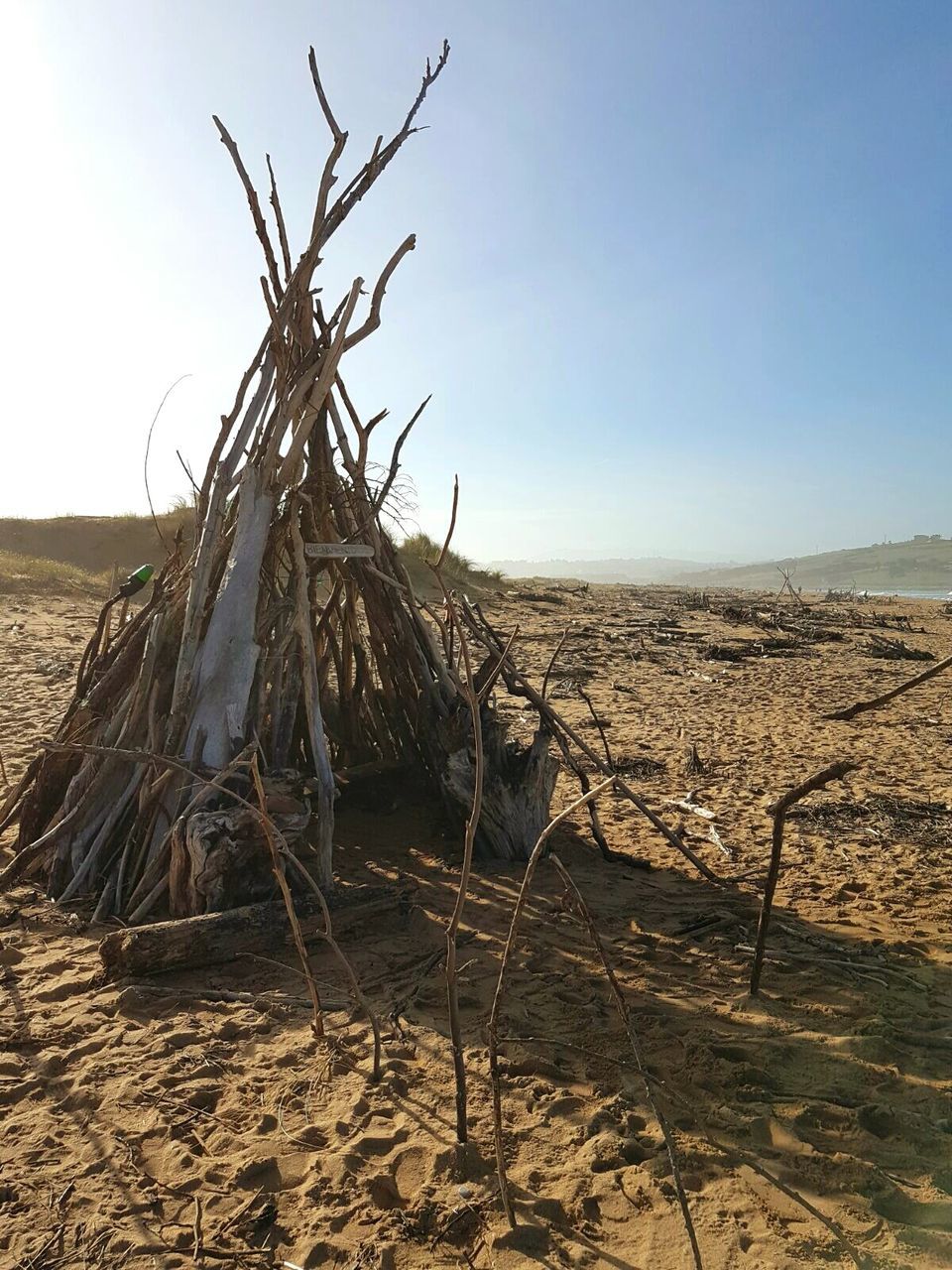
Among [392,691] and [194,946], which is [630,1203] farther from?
[392,691]

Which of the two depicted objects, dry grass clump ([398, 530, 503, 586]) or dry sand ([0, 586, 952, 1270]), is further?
dry grass clump ([398, 530, 503, 586])

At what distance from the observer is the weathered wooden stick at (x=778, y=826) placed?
6.91 feet

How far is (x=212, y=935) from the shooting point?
2.98 metres

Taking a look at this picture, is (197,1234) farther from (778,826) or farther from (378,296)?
(378,296)

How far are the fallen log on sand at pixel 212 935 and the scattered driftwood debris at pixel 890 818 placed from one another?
2.87 meters

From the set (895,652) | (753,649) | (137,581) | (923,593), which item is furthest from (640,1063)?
(923,593)

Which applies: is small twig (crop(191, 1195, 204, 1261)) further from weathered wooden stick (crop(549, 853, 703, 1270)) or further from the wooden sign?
the wooden sign

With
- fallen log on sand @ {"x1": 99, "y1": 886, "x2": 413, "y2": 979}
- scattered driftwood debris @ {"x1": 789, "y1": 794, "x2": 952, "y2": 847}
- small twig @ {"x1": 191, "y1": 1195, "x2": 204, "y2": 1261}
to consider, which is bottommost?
small twig @ {"x1": 191, "y1": 1195, "x2": 204, "y2": 1261}

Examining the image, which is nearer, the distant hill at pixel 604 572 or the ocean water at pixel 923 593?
the ocean water at pixel 923 593

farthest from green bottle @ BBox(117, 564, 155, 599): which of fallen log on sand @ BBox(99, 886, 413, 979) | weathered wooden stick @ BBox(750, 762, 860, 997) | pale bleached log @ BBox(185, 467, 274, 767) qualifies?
weathered wooden stick @ BBox(750, 762, 860, 997)

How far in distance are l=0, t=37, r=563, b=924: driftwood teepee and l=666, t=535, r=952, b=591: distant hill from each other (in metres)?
40.1

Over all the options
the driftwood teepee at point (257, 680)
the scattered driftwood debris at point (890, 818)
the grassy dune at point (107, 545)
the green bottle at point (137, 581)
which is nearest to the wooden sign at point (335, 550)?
the driftwood teepee at point (257, 680)

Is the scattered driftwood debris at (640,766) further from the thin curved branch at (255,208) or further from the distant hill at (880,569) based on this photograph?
the distant hill at (880,569)

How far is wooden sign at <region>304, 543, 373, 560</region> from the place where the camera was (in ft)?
12.9
